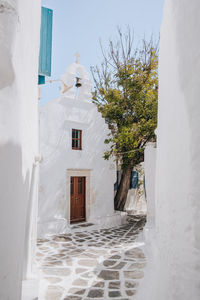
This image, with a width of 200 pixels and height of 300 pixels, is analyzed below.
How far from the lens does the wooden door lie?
10453mm

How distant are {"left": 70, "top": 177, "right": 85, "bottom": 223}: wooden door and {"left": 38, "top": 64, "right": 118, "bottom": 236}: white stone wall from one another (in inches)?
10.6

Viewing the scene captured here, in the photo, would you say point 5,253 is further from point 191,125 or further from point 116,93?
point 116,93

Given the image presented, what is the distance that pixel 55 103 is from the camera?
9.95 metres

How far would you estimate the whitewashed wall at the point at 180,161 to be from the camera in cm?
234

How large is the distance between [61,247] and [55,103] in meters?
6.02

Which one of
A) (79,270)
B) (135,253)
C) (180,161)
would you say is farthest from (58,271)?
(180,161)

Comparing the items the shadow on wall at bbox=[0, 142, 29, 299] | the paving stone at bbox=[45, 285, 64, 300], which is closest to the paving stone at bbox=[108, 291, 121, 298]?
the paving stone at bbox=[45, 285, 64, 300]

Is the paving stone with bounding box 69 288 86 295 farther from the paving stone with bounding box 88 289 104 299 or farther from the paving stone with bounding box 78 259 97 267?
the paving stone with bounding box 78 259 97 267

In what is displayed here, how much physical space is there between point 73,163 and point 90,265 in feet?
16.7

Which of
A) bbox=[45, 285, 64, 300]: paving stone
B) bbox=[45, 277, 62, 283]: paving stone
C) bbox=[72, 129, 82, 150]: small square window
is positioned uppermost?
bbox=[72, 129, 82, 150]: small square window

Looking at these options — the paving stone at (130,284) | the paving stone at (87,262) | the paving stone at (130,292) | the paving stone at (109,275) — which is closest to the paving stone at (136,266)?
the paving stone at (109,275)

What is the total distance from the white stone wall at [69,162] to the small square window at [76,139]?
0.18 meters

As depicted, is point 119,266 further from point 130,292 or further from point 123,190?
point 123,190

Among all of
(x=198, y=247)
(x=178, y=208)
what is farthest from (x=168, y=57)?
(x=198, y=247)
